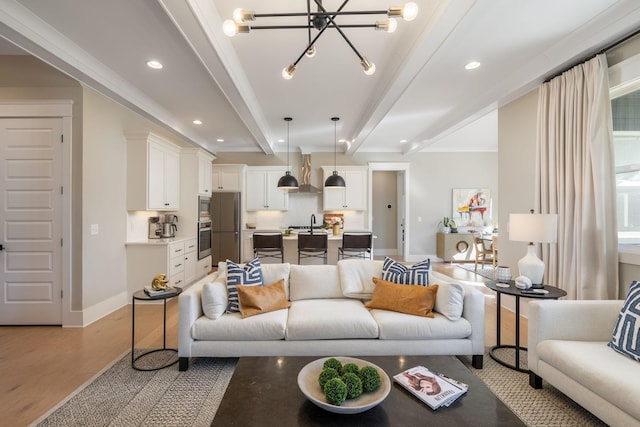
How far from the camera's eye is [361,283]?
306cm

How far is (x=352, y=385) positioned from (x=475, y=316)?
158 cm

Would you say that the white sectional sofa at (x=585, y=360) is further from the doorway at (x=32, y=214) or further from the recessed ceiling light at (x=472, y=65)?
the doorway at (x=32, y=214)

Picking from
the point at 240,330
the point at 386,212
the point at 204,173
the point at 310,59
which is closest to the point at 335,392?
the point at 240,330

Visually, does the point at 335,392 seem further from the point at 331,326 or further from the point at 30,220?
the point at 30,220

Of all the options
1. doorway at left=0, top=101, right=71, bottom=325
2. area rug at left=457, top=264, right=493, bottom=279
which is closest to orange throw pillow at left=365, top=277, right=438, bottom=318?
doorway at left=0, top=101, right=71, bottom=325

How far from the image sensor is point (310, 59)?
3262 millimetres

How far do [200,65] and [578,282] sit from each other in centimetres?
416

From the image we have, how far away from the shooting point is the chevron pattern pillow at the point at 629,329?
6.03ft

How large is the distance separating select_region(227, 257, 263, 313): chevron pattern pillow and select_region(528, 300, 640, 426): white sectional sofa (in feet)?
7.20

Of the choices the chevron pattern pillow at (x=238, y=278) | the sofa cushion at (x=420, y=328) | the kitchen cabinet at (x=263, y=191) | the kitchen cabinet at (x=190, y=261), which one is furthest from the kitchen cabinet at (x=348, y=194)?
the sofa cushion at (x=420, y=328)

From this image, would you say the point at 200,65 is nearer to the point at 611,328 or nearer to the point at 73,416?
the point at 73,416

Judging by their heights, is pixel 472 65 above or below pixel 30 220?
above

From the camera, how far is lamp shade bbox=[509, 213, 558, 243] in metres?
2.61

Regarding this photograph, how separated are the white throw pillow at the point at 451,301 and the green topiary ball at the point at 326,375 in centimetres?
142
